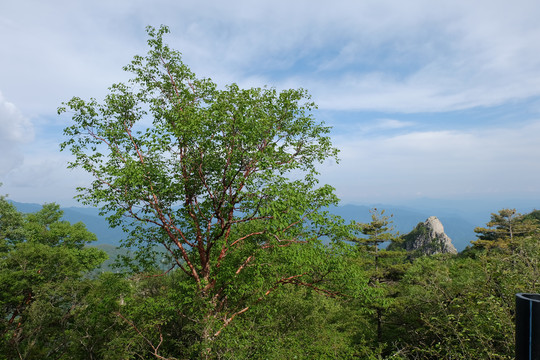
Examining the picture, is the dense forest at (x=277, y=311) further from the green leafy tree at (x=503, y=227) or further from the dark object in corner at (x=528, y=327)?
the green leafy tree at (x=503, y=227)

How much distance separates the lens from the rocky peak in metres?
82.5

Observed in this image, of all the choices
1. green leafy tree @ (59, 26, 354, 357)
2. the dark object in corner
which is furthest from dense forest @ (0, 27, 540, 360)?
the dark object in corner

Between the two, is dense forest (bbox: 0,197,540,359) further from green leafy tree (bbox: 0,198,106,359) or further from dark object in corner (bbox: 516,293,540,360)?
dark object in corner (bbox: 516,293,540,360)

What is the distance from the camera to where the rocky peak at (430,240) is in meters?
82.5

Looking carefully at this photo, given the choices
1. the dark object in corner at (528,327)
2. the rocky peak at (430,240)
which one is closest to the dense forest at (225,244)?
the dark object in corner at (528,327)

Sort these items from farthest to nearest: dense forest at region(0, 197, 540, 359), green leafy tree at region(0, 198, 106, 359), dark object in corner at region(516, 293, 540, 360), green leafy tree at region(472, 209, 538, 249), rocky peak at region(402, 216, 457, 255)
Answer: rocky peak at region(402, 216, 457, 255)
green leafy tree at region(472, 209, 538, 249)
green leafy tree at region(0, 198, 106, 359)
dense forest at region(0, 197, 540, 359)
dark object in corner at region(516, 293, 540, 360)

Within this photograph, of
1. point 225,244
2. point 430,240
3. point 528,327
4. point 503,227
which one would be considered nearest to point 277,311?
point 225,244

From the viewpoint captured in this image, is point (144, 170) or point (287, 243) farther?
point (287, 243)

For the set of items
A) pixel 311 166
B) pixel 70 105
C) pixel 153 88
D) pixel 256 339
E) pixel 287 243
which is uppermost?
pixel 153 88

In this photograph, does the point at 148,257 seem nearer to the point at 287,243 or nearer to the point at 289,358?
the point at 287,243

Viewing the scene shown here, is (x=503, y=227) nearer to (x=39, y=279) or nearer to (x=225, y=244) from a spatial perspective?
(x=225, y=244)

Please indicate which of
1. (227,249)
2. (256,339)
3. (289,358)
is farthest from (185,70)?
(289,358)

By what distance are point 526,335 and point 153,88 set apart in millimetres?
13939

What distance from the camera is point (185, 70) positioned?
13.2 m
